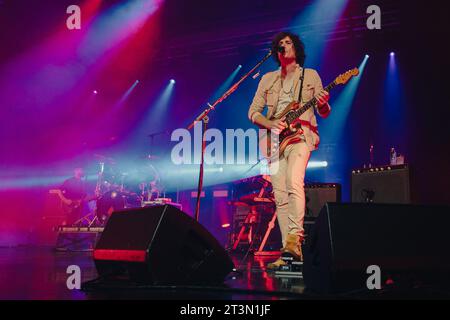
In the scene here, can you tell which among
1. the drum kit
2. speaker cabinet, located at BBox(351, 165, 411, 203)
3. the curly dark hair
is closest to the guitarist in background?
the curly dark hair

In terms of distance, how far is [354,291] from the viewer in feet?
6.80

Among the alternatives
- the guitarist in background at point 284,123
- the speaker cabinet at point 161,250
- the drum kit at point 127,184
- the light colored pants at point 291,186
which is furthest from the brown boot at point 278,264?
the drum kit at point 127,184

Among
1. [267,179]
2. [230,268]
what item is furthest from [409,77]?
[230,268]

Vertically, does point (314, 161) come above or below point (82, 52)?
below

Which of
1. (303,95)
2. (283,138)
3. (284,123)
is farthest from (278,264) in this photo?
(303,95)

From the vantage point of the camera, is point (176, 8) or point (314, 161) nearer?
point (176, 8)

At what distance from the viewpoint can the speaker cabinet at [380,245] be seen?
2104 millimetres

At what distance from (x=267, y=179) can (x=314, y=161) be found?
149 inches

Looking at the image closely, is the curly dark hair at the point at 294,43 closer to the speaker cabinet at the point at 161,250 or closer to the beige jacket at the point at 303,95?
the beige jacket at the point at 303,95

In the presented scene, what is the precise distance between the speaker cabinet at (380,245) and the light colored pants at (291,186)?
3.45 feet

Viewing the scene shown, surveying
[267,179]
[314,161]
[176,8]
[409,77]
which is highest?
[176,8]
